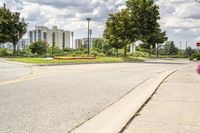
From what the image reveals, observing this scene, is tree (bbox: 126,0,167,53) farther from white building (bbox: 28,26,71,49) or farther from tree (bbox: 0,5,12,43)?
white building (bbox: 28,26,71,49)

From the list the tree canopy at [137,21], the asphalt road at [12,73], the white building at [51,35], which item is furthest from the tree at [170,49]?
the asphalt road at [12,73]

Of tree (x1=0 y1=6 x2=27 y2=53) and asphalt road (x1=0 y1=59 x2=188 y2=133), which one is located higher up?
tree (x1=0 y1=6 x2=27 y2=53)

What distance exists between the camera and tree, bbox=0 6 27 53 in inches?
2511

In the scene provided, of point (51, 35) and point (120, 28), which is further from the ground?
point (51, 35)

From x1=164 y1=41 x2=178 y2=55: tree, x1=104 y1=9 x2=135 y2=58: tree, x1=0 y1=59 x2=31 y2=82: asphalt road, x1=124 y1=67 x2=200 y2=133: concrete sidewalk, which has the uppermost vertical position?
x1=104 y1=9 x2=135 y2=58: tree

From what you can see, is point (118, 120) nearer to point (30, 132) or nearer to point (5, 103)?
point (30, 132)

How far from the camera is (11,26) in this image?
2534 inches

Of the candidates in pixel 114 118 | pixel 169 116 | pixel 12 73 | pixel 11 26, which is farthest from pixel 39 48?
pixel 114 118

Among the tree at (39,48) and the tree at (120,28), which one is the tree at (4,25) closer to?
the tree at (39,48)

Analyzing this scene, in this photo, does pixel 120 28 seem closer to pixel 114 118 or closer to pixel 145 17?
pixel 145 17

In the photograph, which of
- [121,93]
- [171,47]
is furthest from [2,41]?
[171,47]

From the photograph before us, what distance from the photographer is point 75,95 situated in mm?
11234

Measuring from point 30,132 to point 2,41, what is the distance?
198 feet

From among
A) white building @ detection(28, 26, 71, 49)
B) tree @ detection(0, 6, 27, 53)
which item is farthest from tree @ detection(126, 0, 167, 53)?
white building @ detection(28, 26, 71, 49)
